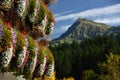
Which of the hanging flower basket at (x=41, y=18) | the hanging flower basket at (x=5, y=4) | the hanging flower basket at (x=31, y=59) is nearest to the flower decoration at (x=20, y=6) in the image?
the hanging flower basket at (x=5, y=4)

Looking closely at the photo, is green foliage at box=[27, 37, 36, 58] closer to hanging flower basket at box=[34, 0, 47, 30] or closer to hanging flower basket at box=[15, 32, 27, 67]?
hanging flower basket at box=[15, 32, 27, 67]

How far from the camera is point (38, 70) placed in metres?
12.9

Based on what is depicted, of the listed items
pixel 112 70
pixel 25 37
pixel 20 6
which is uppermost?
Result: pixel 20 6

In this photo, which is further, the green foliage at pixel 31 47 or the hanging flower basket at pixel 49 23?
the hanging flower basket at pixel 49 23

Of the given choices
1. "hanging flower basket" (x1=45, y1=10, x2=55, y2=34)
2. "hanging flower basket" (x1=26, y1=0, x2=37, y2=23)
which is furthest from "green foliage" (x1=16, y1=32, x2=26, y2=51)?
"hanging flower basket" (x1=45, y1=10, x2=55, y2=34)

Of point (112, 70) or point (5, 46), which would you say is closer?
point (5, 46)

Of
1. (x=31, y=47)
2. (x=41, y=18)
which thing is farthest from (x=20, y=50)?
(x=41, y=18)

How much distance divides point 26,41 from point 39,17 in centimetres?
110

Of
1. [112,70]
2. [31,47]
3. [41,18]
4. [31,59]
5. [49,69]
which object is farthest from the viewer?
[112,70]

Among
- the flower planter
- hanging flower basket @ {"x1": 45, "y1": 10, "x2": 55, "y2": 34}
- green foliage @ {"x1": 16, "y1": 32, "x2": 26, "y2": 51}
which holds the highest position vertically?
hanging flower basket @ {"x1": 45, "y1": 10, "x2": 55, "y2": 34}

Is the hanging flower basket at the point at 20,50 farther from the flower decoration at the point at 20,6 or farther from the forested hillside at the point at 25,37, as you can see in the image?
the flower decoration at the point at 20,6

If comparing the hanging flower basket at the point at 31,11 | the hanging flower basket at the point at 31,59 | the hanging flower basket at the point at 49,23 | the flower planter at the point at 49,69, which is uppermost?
the hanging flower basket at the point at 31,11

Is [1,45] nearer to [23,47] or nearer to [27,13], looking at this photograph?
[23,47]

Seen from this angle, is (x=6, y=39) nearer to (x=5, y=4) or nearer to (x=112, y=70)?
(x=5, y=4)
